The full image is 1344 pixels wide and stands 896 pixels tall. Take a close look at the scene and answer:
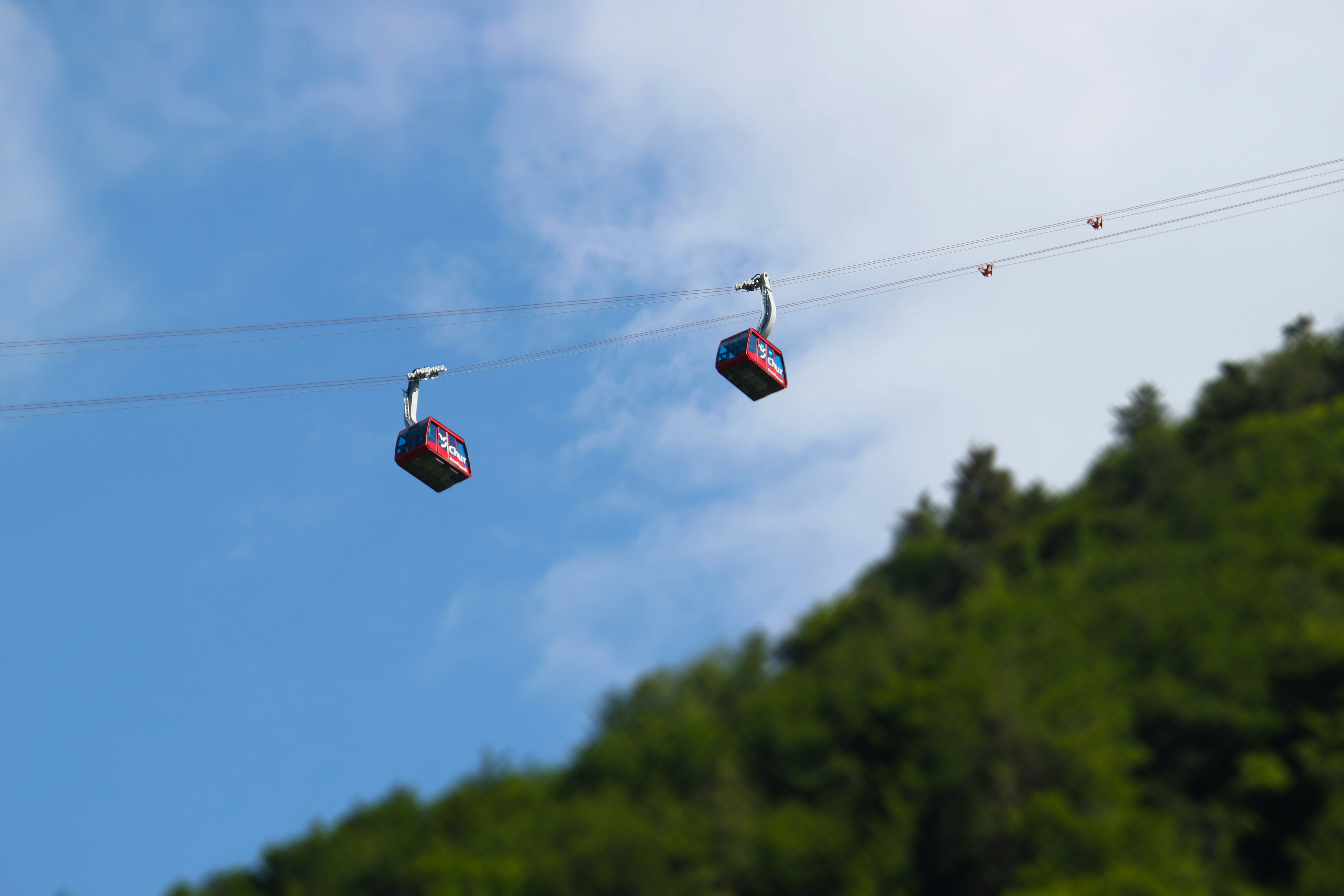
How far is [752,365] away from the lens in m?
48.4

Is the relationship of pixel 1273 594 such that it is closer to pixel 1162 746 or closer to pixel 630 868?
pixel 1162 746

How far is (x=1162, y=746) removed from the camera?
3966 centimetres

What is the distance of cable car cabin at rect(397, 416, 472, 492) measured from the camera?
50.0m

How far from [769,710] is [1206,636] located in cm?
1561

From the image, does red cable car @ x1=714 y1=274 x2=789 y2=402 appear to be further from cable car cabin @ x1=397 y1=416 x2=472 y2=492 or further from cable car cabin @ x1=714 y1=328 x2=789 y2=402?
cable car cabin @ x1=397 y1=416 x2=472 y2=492

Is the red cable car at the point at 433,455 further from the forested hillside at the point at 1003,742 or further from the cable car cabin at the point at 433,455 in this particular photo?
the forested hillside at the point at 1003,742

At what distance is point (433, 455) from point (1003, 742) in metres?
24.0

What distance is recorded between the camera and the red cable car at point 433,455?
5003 centimetres

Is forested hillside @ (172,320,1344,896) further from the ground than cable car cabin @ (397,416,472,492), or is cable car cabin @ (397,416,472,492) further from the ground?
cable car cabin @ (397,416,472,492)

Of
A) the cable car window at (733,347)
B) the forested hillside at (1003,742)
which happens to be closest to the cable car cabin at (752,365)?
the cable car window at (733,347)

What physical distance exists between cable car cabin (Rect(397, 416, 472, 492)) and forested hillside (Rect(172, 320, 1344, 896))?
1181 cm

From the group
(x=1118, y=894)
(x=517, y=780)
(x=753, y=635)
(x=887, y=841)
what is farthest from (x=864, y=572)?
(x=1118, y=894)

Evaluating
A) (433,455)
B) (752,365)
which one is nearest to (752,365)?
(752,365)

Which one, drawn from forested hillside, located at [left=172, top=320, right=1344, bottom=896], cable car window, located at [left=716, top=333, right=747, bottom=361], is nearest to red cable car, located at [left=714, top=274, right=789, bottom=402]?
cable car window, located at [left=716, top=333, right=747, bottom=361]
